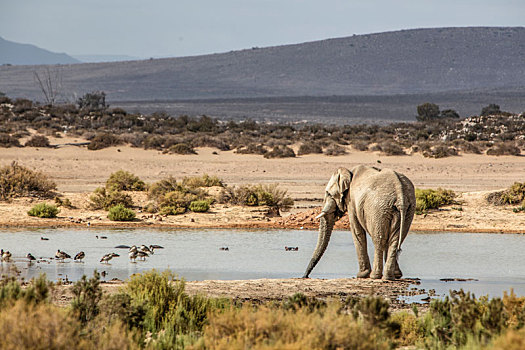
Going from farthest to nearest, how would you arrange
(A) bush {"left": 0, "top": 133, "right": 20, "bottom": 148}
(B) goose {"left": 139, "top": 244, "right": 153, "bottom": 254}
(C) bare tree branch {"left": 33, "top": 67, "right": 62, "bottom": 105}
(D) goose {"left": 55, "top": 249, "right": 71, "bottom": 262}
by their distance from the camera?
1. (C) bare tree branch {"left": 33, "top": 67, "right": 62, "bottom": 105}
2. (A) bush {"left": 0, "top": 133, "right": 20, "bottom": 148}
3. (B) goose {"left": 139, "top": 244, "right": 153, "bottom": 254}
4. (D) goose {"left": 55, "top": 249, "right": 71, "bottom": 262}

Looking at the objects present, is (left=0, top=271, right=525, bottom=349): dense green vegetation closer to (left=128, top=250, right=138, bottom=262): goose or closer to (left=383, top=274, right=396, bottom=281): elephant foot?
(left=383, top=274, right=396, bottom=281): elephant foot

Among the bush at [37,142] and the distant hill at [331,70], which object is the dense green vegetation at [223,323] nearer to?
the bush at [37,142]

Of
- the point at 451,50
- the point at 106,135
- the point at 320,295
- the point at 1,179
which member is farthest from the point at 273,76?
the point at 320,295

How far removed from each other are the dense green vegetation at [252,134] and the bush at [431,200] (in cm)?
1649

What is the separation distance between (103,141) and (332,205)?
27997mm

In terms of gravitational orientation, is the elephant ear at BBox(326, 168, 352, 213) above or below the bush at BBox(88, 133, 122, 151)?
below

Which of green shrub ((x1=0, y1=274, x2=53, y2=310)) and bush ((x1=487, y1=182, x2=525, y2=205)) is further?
bush ((x1=487, y1=182, x2=525, y2=205))

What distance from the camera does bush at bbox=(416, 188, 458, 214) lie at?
2189 centimetres

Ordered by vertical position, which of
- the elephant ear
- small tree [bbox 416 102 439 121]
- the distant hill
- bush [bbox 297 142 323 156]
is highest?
the distant hill

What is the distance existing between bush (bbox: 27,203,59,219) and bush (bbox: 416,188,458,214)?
1006cm

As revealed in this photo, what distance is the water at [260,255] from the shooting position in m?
13.8

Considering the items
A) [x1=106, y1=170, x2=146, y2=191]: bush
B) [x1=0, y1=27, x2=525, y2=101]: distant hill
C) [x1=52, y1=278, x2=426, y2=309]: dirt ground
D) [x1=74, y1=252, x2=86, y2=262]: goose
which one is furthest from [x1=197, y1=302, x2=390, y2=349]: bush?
[x1=0, y1=27, x2=525, y2=101]: distant hill

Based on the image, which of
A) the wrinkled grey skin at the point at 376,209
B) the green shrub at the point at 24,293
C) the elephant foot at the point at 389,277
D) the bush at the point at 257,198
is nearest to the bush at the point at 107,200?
the bush at the point at 257,198

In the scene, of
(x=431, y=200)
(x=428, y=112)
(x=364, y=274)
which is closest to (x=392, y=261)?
(x=364, y=274)
